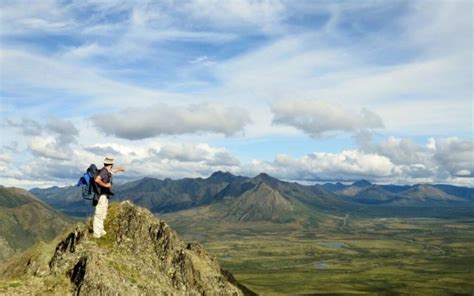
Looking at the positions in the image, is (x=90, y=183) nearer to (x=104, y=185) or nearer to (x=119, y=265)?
(x=104, y=185)

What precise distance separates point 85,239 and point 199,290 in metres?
23.2

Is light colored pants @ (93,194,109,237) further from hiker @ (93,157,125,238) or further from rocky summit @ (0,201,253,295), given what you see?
rocky summit @ (0,201,253,295)

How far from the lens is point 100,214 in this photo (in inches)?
1875

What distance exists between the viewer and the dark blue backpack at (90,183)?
142 ft

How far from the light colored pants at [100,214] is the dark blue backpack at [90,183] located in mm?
765

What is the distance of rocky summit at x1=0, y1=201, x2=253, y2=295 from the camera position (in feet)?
156

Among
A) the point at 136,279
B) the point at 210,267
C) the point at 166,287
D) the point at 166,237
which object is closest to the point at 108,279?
the point at 136,279

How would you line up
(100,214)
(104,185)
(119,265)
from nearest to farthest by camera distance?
(104,185)
(100,214)
(119,265)

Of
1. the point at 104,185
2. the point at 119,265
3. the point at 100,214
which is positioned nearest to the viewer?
the point at 104,185

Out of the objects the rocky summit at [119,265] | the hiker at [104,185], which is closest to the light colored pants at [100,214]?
the hiker at [104,185]

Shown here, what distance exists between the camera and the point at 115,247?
54.0m

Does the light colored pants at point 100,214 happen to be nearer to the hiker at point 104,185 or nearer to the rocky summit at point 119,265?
the hiker at point 104,185

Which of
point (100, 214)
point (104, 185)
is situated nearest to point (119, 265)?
point (100, 214)

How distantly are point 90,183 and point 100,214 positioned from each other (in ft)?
16.1
